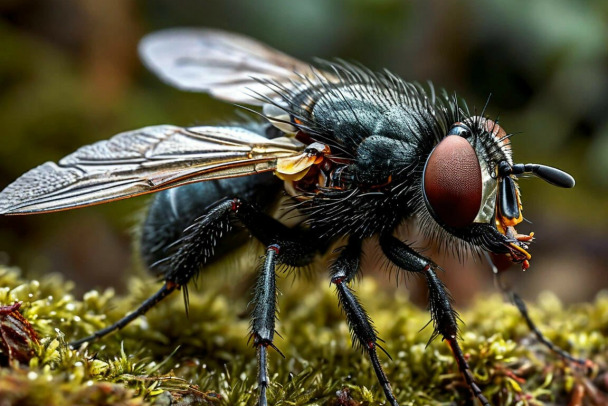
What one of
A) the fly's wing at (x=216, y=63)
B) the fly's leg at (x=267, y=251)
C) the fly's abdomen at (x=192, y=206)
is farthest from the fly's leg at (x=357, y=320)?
the fly's wing at (x=216, y=63)

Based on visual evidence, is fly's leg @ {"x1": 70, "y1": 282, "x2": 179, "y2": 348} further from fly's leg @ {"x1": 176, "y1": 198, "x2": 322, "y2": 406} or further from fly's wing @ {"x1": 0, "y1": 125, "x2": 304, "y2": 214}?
fly's wing @ {"x1": 0, "y1": 125, "x2": 304, "y2": 214}

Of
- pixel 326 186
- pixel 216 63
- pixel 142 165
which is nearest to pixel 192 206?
pixel 142 165

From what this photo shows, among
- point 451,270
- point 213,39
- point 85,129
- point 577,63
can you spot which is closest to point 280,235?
point 213,39

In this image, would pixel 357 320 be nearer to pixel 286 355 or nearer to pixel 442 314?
pixel 442 314

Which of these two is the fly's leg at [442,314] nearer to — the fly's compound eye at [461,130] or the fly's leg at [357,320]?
the fly's leg at [357,320]

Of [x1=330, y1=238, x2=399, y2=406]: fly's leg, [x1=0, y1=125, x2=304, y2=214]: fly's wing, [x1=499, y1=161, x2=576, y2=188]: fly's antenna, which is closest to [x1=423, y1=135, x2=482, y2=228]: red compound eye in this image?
[x1=499, y1=161, x2=576, y2=188]: fly's antenna

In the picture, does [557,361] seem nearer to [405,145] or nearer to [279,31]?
[405,145]
